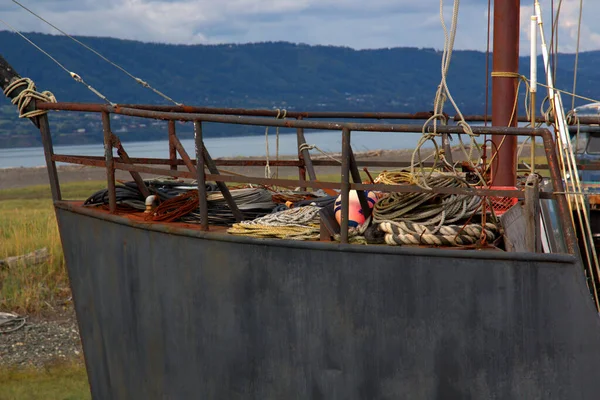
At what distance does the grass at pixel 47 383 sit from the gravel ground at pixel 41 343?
12.7 inches

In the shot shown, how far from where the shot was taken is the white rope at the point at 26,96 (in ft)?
25.4

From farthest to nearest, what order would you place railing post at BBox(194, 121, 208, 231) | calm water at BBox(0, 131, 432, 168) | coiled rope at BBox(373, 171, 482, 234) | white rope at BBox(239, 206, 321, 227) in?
calm water at BBox(0, 131, 432, 168) → white rope at BBox(239, 206, 321, 227) → railing post at BBox(194, 121, 208, 231) → coiled rope at BBox(373, 171, 482, 234)

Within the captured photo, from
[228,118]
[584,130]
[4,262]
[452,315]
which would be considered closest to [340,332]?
[452,315]

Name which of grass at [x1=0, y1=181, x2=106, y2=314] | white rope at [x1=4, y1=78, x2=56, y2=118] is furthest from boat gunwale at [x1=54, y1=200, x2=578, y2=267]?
grass at [x1=0, y1=181, x2=106, y2=314]

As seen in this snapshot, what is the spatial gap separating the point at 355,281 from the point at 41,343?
6281 millimetres

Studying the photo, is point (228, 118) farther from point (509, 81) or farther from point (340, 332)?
point (509, 81)

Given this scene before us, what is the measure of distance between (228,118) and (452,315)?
2124mm

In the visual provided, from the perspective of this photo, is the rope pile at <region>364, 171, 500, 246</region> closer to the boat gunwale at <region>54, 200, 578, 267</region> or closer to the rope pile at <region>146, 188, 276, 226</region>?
the boat gunwale at <region>54, 200, 578, 267</region>

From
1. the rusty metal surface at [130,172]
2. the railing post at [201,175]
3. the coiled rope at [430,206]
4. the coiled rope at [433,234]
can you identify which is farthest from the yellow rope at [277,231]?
the rusty metal surface at [130,172]

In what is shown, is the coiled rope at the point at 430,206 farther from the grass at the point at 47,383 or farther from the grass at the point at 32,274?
the grass at the point at 32,274

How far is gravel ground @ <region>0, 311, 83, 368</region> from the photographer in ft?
33.4

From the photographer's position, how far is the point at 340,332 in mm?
5719

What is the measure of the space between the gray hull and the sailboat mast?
1981 mm

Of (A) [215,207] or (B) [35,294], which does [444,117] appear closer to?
(A) [215,207]
